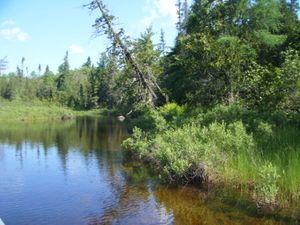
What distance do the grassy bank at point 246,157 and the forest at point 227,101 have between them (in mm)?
31

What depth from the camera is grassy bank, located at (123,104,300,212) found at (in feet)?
33.5

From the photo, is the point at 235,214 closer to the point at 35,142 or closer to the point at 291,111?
the point at 291,111

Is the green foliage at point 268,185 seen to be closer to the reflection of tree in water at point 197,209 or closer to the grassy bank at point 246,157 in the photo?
the grassy bank at point 246,157

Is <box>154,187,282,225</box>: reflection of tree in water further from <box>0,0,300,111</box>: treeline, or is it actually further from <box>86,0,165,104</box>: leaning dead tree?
<box>86,0,165,104</box>: leaning dead tree

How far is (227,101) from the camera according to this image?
69.1ft

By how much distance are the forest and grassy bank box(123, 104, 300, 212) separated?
1.2 inches

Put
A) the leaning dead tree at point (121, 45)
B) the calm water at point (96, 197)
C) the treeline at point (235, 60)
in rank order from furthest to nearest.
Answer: the leaning dead tree at point (121, 45) → the treeline at point (235, 60) → the calm water at point (96, 197)

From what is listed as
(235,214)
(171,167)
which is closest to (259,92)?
(171,167)

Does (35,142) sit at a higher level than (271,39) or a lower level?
lower

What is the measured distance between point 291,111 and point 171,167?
570 cm

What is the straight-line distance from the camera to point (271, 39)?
23.6 m

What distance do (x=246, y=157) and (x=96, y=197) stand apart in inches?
188

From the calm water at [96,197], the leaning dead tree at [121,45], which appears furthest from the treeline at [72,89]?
the calm water at [96,197]

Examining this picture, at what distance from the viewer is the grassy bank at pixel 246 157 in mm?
10203
